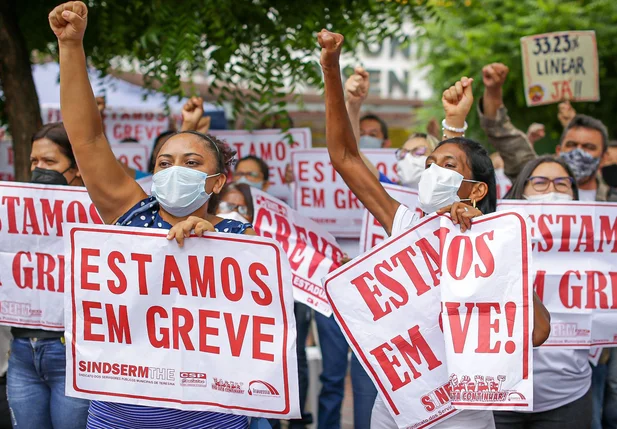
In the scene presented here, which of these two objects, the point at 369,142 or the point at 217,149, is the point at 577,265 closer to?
the point at 217,149

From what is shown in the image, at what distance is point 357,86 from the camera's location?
4.32m

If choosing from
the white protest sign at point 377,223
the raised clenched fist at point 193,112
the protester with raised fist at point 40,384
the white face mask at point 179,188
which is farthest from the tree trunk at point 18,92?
the white face mask at point 179,188

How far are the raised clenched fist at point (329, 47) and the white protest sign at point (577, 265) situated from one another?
139 centimetres

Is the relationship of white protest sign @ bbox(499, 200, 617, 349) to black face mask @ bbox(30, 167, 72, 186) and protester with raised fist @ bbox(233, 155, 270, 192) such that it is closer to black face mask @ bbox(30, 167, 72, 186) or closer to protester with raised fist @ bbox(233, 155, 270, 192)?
black face mask @ bbox(30, 167, 72, 186)

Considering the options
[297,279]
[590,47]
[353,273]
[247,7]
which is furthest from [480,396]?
[590,47]

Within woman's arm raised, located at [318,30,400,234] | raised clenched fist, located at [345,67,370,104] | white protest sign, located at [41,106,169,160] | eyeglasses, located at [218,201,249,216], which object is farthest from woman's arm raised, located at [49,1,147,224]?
white protest sign, located at [41,106,169,160]

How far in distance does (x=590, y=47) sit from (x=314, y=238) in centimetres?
326

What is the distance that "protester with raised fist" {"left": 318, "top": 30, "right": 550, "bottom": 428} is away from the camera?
3.31 m

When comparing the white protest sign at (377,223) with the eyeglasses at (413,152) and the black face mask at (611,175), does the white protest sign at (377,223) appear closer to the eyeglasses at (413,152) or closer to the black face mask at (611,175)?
the eyeglasses at (413,152)

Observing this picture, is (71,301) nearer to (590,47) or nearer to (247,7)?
(247,7)

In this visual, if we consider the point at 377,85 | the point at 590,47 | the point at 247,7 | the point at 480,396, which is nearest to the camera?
the point at 480,396

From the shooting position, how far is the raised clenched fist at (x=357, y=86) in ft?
14.1

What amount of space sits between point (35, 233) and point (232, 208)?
53.7 inches

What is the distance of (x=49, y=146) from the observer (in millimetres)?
4336
